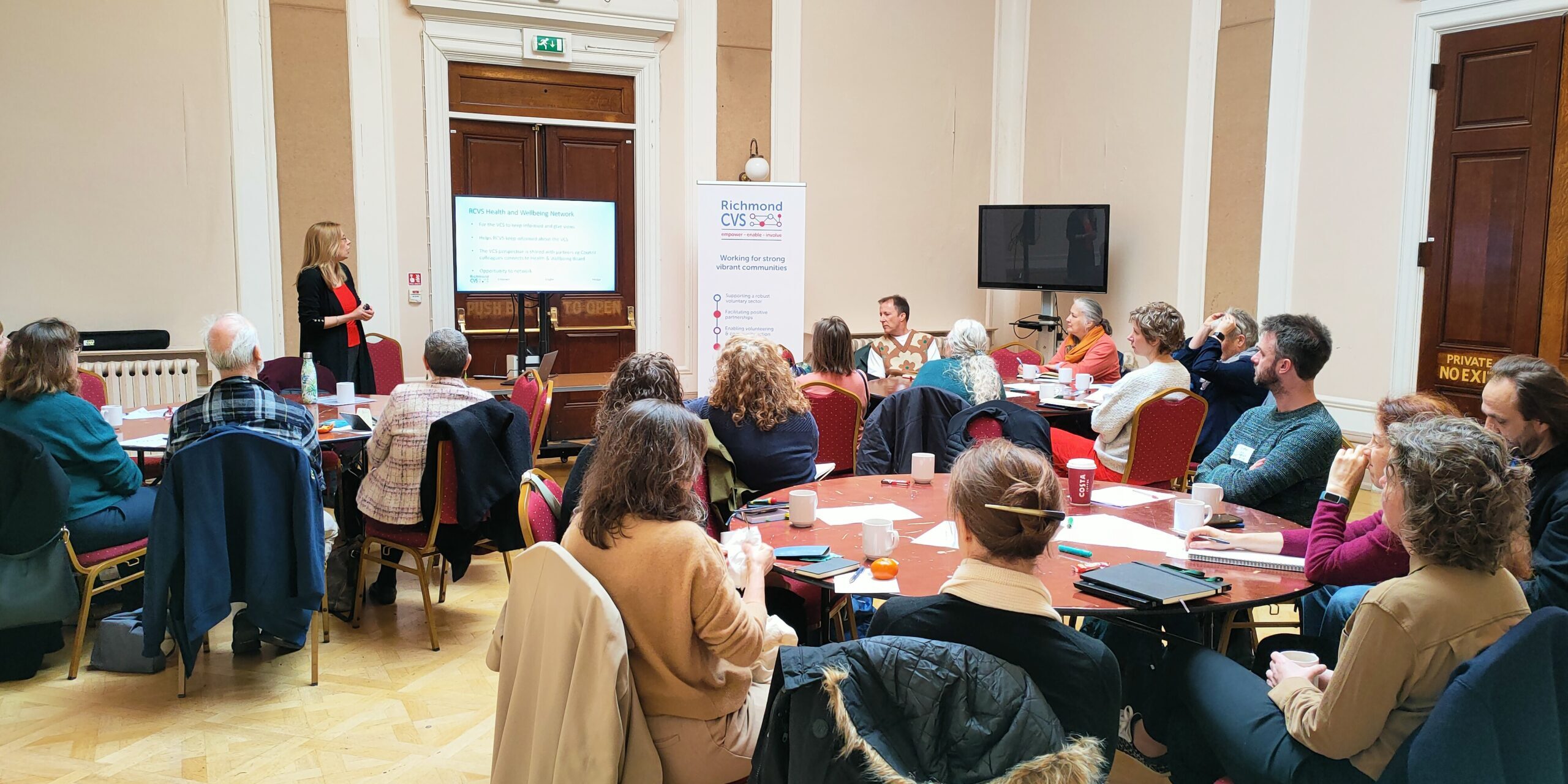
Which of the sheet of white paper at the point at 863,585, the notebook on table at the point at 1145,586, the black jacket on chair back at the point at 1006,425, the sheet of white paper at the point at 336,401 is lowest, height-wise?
the sheet of white paper at the point at 863,585

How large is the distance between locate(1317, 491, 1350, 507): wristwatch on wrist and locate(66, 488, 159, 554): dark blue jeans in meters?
3.53

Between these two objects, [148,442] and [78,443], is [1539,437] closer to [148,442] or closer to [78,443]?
[78,443]

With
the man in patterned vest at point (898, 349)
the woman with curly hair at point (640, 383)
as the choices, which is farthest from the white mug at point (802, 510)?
the man in patterned vest at point (898, 349)

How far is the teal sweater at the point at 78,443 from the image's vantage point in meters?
3.48

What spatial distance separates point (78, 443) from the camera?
3541mm

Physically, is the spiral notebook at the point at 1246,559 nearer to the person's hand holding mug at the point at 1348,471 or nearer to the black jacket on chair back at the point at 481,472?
the person's hand holding mug at the point at 1348,471

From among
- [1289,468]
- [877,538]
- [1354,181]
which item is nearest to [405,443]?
[877,538]

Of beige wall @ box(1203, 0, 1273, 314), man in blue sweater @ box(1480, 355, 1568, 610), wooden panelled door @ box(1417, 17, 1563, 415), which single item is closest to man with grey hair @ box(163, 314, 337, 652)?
man in blue sweater @ box(1480, 355, 1568, 610)

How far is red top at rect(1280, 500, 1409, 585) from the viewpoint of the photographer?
7.62 ft

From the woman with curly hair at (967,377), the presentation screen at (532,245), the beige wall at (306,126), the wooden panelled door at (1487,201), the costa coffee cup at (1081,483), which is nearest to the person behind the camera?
the costa coffee cup at (1081,483)

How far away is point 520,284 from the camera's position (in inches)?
286

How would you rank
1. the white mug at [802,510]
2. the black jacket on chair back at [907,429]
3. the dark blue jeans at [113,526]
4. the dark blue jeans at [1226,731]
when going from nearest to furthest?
the dark blue jeans at [1226,731] → the white mug at [802,510] → the dark blue jeans at [113,526] → the black jacket on chair back at [907,429]

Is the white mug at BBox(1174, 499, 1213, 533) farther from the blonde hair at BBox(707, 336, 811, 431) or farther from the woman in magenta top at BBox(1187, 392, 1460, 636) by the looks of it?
the blonde hair at BBox(707, 336, 811, 431)

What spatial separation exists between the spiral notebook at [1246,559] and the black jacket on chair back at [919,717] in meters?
1.29
